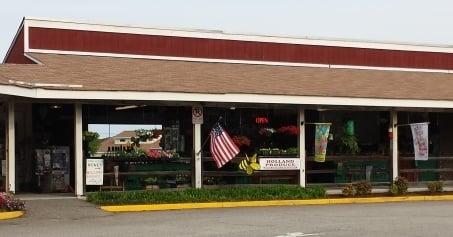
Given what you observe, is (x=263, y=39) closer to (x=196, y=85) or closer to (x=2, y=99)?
(x=196, y=85)

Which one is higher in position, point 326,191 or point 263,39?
point 263,39

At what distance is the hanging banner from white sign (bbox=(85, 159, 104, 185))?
31.8 feet

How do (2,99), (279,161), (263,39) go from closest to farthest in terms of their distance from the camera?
1. (2,99)
2. (279,161)
3. (263,39)

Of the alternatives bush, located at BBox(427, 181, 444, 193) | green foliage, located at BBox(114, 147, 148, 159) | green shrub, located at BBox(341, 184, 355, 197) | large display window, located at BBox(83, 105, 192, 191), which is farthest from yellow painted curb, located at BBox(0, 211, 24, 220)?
bush, located at BBox(427, 181, 444, 193)

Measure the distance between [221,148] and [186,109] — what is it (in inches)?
87.3

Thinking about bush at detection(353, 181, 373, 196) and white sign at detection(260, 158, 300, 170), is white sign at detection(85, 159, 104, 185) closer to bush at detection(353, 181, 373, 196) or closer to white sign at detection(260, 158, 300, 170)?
white sign at detection(260, 158, 300, 170)

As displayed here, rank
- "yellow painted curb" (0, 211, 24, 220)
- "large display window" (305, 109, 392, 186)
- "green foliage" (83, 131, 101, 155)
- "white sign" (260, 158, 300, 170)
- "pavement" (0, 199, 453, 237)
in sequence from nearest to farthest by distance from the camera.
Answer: "pavement" (0, 199, 453, 237) < "yellow painted curb" (0, 211, 24, 220) < "green foliage" (83, 131, 101, 155) < "white sign" (260, 158, 300, 170) < "large display window" (305, 109, 392, 186)

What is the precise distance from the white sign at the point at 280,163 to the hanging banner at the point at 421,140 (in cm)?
383

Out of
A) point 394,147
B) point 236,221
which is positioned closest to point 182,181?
point 236,221

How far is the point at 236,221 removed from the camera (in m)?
14.0

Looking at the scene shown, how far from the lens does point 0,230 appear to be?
12.5m

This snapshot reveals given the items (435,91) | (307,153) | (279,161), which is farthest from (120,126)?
(435,91)

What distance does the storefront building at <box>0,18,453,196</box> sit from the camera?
58.5ft

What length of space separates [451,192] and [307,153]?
4.77 meters
